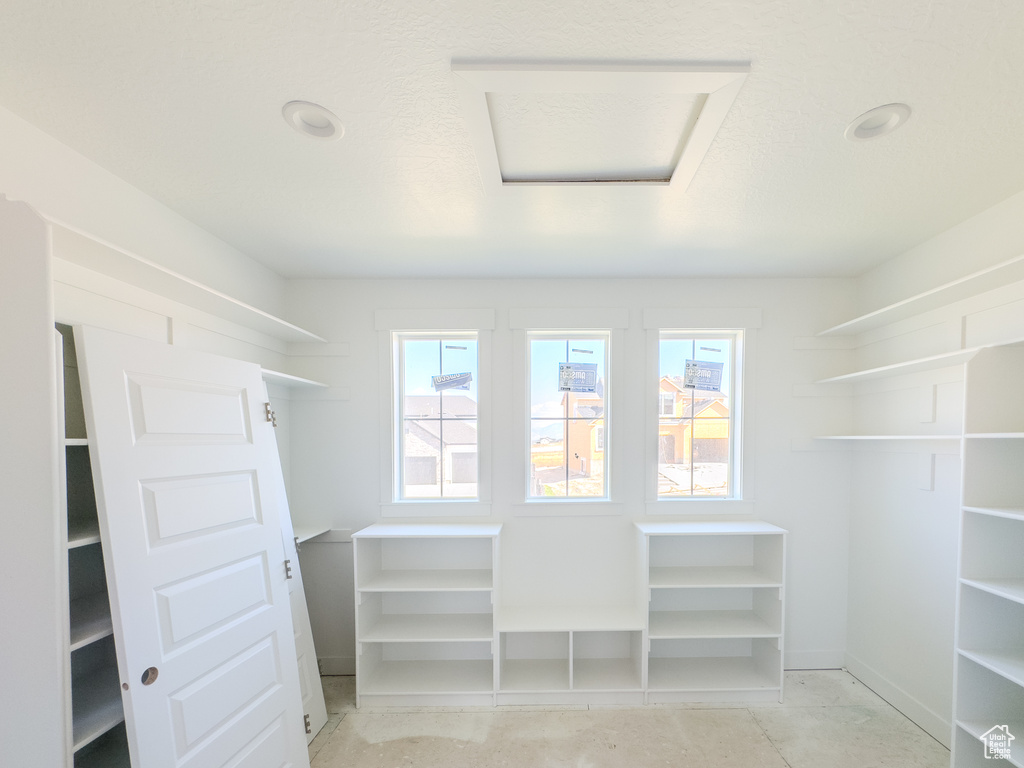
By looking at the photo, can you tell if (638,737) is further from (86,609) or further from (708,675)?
(86,609)

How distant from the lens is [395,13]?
1243mm

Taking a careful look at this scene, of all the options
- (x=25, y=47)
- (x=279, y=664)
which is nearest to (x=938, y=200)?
(x=25, y=47)

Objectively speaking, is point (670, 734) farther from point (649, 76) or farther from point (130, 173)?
point (130, 173)

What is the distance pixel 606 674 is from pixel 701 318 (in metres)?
2.48

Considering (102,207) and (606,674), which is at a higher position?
(102,207)

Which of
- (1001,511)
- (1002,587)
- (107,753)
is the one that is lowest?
(107,753)

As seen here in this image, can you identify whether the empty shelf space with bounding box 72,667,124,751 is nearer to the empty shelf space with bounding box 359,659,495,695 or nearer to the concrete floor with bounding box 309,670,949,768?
the concrete floor with bounding box 309,670,949,768

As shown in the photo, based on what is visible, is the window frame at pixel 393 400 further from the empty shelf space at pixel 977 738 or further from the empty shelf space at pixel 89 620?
the empty shelf space at pixel 977 738

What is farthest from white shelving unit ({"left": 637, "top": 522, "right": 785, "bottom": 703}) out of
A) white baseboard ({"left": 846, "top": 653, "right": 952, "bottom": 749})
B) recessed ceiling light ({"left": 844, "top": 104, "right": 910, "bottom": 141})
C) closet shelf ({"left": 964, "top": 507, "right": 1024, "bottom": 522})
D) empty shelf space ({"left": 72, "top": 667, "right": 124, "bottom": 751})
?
empty shelf space ({"left": 72, "top": 667, "right": 124, "bottom": 751})

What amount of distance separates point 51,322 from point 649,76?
1857 millimetres

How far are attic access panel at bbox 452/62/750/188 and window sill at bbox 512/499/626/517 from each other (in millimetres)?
2186

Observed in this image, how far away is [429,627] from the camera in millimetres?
3289

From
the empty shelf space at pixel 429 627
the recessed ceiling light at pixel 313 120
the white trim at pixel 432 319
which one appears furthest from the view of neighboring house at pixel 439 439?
the recessed ceiling light at pixel 313 120

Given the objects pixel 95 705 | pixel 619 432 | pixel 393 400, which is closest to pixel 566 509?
pixel 619 432
